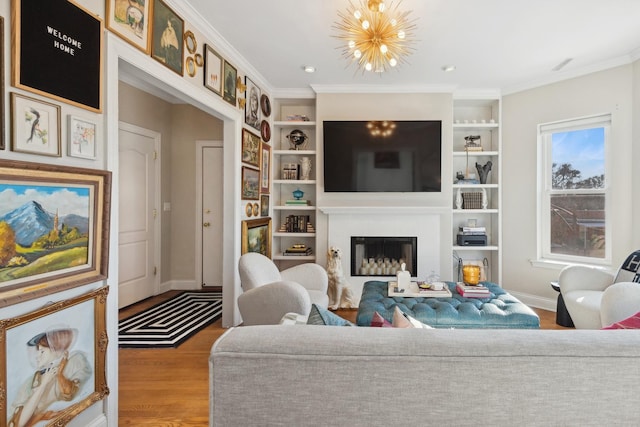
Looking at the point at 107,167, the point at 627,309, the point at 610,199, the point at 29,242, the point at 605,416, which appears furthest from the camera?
the point at 610,199

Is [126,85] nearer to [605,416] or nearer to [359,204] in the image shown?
[359,204]

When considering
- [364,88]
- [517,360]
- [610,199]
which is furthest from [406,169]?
[517,360]

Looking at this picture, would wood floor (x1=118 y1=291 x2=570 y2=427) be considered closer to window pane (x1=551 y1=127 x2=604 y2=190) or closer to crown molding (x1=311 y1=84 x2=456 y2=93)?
crown molding (x1=311 y1=84 x2=456 y2=93)

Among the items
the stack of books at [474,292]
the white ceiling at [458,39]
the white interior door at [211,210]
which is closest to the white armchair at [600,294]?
the stack of books at [474,292]

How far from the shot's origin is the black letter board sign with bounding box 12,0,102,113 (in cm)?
134

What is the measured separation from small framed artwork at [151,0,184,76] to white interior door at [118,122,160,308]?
1955 mm

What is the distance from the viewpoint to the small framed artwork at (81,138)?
1.56 m

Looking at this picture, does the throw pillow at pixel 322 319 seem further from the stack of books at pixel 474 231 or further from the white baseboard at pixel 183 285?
the white baseboard at pixel 183 285

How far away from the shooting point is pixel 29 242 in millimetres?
1386

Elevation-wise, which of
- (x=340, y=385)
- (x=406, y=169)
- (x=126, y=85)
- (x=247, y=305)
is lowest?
(x=247, y=305)

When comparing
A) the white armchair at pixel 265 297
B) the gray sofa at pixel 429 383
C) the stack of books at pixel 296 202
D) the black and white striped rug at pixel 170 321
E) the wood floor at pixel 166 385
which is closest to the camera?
the gray sofa at pixel 429 383

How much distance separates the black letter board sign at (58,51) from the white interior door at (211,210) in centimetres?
316

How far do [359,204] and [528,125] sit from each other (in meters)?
2.17

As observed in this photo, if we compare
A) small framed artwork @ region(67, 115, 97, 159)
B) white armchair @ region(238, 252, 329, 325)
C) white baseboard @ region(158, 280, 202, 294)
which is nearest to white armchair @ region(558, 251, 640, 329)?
white armchair @ region(238, 252, 329, 325)
